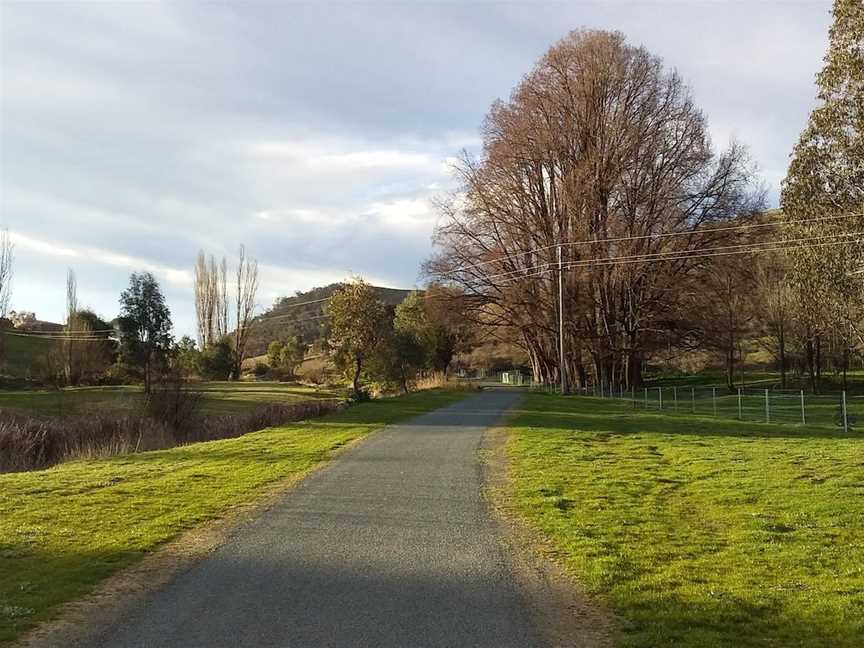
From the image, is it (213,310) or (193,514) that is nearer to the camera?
(193,514)

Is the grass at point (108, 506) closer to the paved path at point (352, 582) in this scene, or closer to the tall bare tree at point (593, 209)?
the paved path at point (352, 582)

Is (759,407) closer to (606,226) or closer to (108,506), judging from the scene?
(606,226)

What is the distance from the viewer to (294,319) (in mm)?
114750

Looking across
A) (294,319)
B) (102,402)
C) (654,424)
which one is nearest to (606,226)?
(654,424)

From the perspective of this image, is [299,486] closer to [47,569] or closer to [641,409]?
[47,569]

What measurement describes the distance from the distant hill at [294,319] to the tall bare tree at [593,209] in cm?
5152

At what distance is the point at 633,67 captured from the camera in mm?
42312

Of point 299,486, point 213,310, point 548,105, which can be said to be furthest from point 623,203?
point 213,310

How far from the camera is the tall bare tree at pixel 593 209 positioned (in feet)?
134

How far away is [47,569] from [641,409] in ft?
85.4

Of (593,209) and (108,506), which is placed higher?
(593,209)

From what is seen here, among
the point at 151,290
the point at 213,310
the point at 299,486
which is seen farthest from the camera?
the point at 213,310

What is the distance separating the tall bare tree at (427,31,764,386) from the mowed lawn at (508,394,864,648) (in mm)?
24260

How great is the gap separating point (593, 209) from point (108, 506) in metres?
36.4
